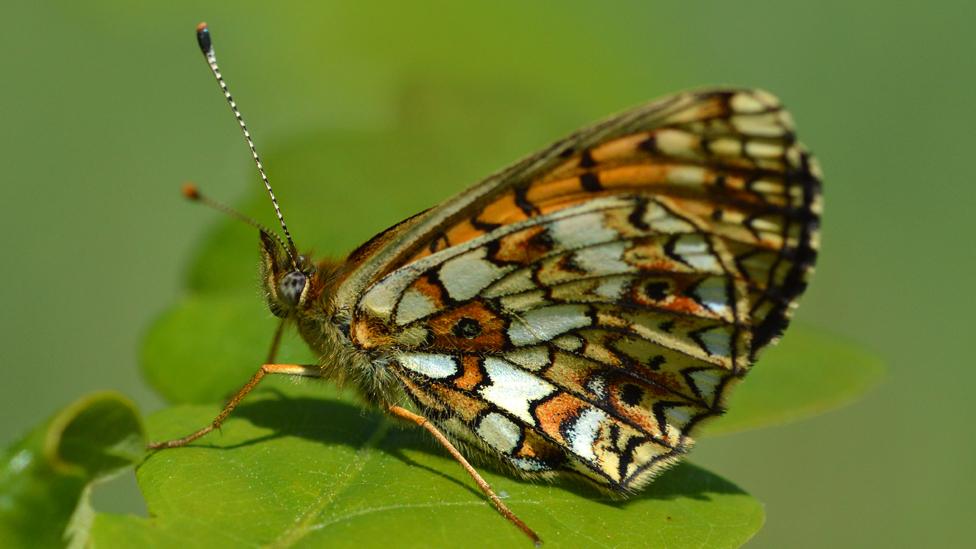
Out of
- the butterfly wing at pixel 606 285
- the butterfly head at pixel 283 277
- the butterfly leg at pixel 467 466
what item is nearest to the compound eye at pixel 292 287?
the butterfly head at pixel 283 277

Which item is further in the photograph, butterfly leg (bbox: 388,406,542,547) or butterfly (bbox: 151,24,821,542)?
butterfly (bbox: 151,24,821,542)

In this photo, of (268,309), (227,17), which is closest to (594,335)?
(268,309)

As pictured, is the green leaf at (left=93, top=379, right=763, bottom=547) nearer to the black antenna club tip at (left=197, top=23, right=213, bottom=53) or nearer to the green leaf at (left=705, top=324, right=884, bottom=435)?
the green leaf at (left=705, top=324, right=884, bottom=435)

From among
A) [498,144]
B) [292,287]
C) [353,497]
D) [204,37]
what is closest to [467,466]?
[353,497]

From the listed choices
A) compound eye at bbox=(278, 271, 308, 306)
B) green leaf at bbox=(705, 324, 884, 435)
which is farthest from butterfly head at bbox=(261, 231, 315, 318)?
green leaf at bbox=(705, 324, 884, 435)

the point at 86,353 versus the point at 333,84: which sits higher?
the point at 333,84

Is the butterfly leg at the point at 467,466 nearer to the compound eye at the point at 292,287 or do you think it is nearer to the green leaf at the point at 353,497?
the green leaf at the point at 353,497

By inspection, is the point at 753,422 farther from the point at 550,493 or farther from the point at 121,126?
the point at 121,126

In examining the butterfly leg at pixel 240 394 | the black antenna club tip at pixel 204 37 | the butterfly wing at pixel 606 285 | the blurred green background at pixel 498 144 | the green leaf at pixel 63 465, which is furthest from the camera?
the blurred green background at pixel 498 144
